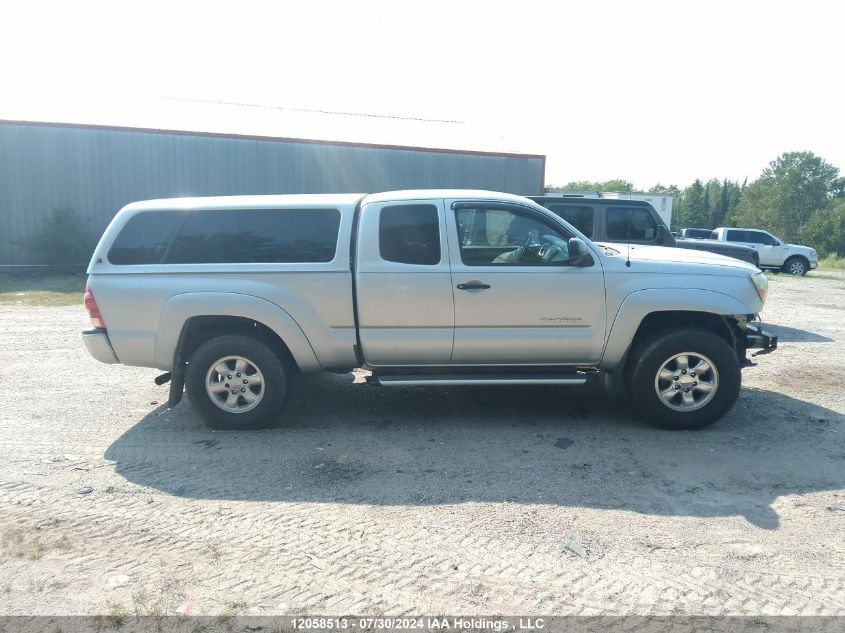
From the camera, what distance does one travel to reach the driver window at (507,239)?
533 centimetres

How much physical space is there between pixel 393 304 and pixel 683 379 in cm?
258

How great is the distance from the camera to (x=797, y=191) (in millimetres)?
71062

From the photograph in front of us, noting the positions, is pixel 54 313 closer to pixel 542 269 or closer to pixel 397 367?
pixel 397 367

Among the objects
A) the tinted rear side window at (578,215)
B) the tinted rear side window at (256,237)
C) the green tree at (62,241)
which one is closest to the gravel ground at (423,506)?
the tinted rear side window at (256,237)

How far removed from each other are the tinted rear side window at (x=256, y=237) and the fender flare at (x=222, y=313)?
0.34 metres

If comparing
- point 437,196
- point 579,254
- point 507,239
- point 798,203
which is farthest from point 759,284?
point 798,203

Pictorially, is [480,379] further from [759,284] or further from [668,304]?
[759,284]

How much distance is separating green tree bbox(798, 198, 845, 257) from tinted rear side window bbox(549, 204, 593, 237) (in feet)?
201

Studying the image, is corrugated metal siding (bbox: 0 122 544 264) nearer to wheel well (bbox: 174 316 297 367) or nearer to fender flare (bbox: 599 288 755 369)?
wheel well (bbox: 174 316 297 367)

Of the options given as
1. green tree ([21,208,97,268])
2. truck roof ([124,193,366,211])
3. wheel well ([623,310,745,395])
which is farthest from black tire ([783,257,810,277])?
green tree ([21,208,97,268])

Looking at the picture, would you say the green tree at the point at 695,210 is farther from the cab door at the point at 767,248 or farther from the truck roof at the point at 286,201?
the truck roof at the point at 286,201

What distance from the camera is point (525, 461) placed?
15.4ft

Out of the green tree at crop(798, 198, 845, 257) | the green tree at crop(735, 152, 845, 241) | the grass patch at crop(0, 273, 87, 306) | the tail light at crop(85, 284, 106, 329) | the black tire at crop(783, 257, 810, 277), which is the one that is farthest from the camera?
the green tree at crop(735, 152, 845, 241)

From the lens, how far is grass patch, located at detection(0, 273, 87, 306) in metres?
13.5
